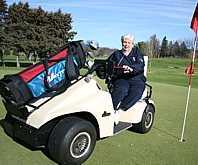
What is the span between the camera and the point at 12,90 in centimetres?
467

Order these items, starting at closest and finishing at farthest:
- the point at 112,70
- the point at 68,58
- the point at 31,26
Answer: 1. the point at 68,58
2. the point at 112,70
3. the point at 31,26

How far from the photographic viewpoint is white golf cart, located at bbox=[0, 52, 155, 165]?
185 inches

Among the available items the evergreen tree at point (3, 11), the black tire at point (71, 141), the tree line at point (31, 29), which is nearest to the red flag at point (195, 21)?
the black tire at point (71, 141)

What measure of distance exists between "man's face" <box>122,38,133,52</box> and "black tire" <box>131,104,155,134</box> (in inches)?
52.0

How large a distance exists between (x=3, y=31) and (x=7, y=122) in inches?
1680

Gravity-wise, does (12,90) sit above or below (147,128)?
above

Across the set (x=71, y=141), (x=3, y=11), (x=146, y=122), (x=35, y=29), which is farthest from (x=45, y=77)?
(x=3, y=11)

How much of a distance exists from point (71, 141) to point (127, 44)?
7.51 ft

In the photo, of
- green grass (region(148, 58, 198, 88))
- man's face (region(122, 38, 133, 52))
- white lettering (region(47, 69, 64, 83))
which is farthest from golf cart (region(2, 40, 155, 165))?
green grass (region(148, 58, 198, 88))

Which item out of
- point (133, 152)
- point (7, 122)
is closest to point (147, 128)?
point (133, 152)

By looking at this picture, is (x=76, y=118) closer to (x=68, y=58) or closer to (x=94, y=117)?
(x=94, y=117)

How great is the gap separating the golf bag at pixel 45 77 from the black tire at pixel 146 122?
2157 mm

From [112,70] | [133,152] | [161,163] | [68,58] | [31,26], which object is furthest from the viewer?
[31,26]

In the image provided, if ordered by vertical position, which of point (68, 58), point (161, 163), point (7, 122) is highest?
point (68, 58)
